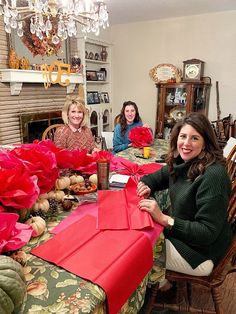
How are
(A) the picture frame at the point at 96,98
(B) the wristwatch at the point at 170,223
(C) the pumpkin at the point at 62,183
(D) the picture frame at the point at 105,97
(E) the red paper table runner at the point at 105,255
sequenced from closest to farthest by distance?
1. (E) the red paper table runner at the point at 105,255
2. (B) the wristwatch at the point at 170,223
3. (C) the pumpkin at the point at 62,183
4. (A) the picture frame at the point at 96,98
5. (D) the picture frame at the point at 105,97

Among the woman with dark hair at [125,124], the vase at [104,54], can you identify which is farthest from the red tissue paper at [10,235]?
the vase at [104,54]

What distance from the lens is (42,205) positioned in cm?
109

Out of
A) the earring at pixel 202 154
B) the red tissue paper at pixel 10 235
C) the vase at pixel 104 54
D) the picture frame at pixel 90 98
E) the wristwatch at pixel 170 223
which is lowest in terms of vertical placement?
the wristwatch at pixel 170 223

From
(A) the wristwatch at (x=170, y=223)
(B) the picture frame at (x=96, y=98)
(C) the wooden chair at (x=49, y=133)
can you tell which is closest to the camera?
(A) the wristwatch at (x=170, y=223)

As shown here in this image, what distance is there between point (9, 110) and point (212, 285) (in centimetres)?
298

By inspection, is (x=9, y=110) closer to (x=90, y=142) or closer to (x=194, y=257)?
(x=90, y=142)

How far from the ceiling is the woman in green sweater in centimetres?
279

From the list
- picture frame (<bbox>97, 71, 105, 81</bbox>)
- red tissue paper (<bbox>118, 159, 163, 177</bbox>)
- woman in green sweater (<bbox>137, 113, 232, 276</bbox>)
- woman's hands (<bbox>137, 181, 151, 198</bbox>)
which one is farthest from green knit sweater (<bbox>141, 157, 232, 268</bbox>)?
picture frame (<bbox>97, 71, 105, 81</bbox>)

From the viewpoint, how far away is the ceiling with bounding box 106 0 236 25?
3549 millimetres

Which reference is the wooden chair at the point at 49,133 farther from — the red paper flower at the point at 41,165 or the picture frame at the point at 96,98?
the picture frame at the point at 96,98

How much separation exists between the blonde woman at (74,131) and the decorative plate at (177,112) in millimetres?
2174

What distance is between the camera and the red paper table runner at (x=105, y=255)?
757 mm

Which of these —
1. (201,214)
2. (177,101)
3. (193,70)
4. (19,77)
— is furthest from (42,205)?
(193,70)

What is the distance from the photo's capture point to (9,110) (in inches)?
131
